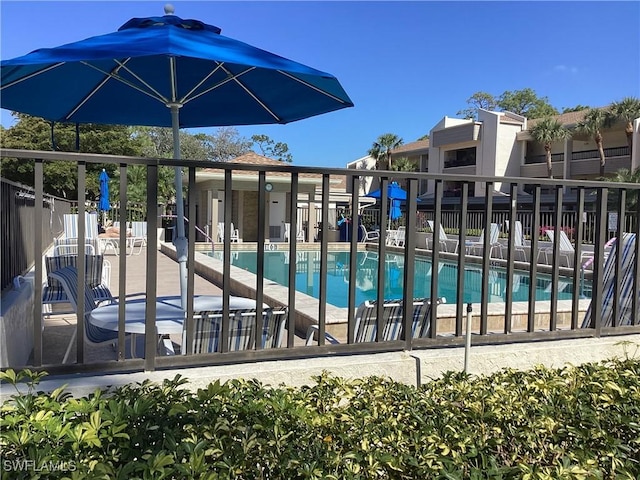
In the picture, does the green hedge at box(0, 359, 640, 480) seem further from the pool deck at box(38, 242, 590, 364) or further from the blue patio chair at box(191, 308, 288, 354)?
the pool deck at box(38, 242, 590, 364)

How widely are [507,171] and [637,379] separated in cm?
3453

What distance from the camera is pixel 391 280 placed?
40.8ft

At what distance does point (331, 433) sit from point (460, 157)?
39.4 m

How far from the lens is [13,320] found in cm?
316

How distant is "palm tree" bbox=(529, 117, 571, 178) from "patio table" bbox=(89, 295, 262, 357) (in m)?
32.4

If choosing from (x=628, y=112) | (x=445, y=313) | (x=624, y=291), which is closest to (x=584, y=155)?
(x=628, y=112)

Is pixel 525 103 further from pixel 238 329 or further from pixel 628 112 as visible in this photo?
pixel 238 329

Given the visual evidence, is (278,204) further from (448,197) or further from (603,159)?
(603,159)

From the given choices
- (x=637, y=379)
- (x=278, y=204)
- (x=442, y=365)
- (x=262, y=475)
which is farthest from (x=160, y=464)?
(x=278, y=204)

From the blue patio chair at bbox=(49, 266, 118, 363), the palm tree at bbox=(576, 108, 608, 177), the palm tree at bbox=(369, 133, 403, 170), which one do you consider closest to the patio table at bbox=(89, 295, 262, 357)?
the blue patio chair at bbox=(49, 266, 118, 363)

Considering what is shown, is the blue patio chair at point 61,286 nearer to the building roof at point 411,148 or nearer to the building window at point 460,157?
the building window at point 460,157

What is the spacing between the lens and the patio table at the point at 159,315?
10.8ft

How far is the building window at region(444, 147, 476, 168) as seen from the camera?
38062 millimetres

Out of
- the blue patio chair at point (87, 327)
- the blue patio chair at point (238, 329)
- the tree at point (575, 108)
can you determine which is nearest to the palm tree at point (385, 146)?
the tree at point (575, 108)
